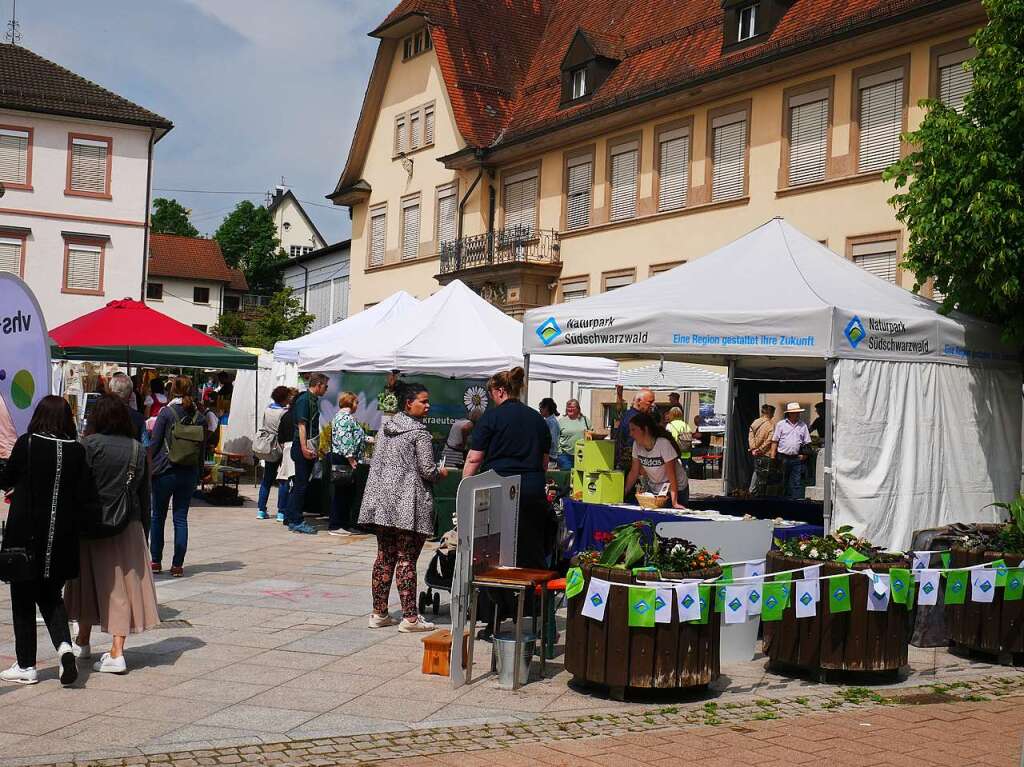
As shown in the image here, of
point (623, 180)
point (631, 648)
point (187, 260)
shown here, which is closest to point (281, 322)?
point (187, 260)

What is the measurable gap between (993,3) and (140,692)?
9.91 metres

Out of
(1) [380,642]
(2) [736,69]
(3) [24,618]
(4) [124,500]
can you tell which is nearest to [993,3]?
(1) [380,642]

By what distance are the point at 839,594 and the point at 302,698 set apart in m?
3.41

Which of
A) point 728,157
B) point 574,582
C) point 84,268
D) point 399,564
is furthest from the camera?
point 84,268

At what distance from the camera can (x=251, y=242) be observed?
89250 millimetres

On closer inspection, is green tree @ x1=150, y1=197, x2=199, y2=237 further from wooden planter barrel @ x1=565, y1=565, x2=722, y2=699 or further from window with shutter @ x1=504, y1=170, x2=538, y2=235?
wooden planter barrel @ x1=565, y1=565, x2=722, y2=699

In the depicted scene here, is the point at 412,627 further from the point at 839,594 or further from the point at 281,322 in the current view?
the point at 281,322

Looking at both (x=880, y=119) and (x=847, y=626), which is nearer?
(x=847, y=626)

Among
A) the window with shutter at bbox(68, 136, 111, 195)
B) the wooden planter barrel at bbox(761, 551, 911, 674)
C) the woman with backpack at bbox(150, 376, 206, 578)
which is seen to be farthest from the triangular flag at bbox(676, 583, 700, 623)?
the window with shutter at bbox(68, 136, 111, 195)

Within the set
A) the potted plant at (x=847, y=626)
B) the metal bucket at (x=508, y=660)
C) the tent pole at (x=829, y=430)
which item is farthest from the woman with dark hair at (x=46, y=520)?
the tent pole at (x=829, y=430)

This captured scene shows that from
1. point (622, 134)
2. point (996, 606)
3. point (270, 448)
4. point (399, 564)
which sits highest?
point (622, 134)

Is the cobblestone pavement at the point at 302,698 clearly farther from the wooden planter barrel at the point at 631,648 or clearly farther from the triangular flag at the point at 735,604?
the triangular flag at the point at 735,604

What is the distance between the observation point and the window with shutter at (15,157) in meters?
43.4

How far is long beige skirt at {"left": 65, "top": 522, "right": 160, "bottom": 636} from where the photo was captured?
7.68 m
